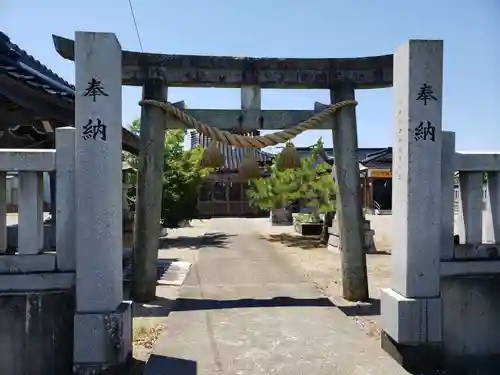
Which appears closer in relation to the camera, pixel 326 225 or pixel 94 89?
pixel 94 89

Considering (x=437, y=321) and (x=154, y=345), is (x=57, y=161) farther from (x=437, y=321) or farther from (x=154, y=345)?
(x=437, y=321)

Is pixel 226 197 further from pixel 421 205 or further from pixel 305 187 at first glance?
pixel 421 205

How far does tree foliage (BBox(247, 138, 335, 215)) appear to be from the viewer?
1424 cm

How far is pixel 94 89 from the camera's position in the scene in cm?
358

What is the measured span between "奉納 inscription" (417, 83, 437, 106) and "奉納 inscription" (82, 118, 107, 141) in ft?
9.36

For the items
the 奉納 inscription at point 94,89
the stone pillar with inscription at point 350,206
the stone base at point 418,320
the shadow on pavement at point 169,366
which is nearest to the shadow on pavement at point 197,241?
the stone pillar with inscription at point 350,206

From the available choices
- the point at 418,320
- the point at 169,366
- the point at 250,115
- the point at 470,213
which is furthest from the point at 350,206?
the point at 169,366

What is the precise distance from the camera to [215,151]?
676 cm

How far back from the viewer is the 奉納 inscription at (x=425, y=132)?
385 cm

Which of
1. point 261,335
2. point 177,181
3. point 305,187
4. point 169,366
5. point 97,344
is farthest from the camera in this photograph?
point 177,181

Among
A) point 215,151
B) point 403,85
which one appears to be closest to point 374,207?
point 215,151

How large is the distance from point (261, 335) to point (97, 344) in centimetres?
183

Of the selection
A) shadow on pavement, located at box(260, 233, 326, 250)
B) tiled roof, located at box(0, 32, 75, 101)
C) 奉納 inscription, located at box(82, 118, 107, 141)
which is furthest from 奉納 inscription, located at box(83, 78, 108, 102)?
shadow on pavement, located at box(260, 233, 326, 250)

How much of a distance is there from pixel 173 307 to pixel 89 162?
3192 millimetres
